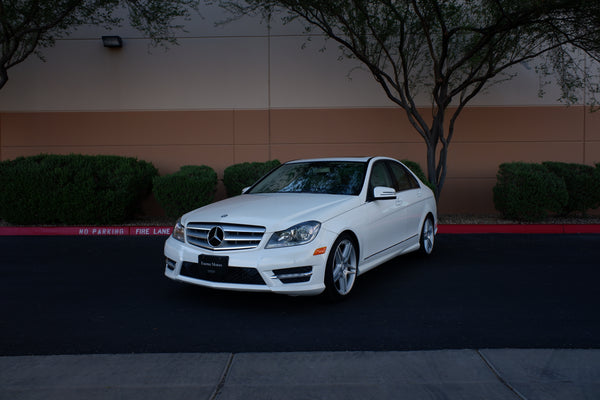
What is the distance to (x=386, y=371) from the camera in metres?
3.35

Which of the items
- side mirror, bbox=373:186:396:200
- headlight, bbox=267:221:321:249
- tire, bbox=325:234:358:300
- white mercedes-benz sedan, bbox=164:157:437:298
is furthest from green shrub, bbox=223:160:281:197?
headlight, bbox=267:221:321:249

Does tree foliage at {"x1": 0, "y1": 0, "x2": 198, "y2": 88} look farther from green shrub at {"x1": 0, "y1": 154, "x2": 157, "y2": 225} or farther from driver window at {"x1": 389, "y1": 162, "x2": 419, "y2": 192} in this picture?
driver window at {"x1": 389, "y1": 162, "x2": 419, "y2": 192}

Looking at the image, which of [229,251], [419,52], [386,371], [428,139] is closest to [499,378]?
[386,371]

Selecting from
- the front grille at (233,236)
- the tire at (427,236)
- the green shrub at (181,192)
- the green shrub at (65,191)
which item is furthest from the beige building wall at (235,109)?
the front grille at (233,236)

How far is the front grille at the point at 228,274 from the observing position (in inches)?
179

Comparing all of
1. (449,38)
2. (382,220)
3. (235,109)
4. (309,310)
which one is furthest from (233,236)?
(235,109)

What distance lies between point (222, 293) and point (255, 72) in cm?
843

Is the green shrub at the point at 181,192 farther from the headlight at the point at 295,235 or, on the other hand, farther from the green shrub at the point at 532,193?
the green shrub at the point at 532,193

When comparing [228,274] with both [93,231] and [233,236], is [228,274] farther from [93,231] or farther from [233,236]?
[93,231]

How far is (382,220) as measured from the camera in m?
5.74

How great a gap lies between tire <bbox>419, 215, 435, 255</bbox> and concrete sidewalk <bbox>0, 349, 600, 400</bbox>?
140 inches

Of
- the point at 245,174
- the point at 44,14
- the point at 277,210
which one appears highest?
the point at 44,14

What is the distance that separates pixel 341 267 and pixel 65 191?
7.45 m

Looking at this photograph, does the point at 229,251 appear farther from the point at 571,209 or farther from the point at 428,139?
the point at 571,209
